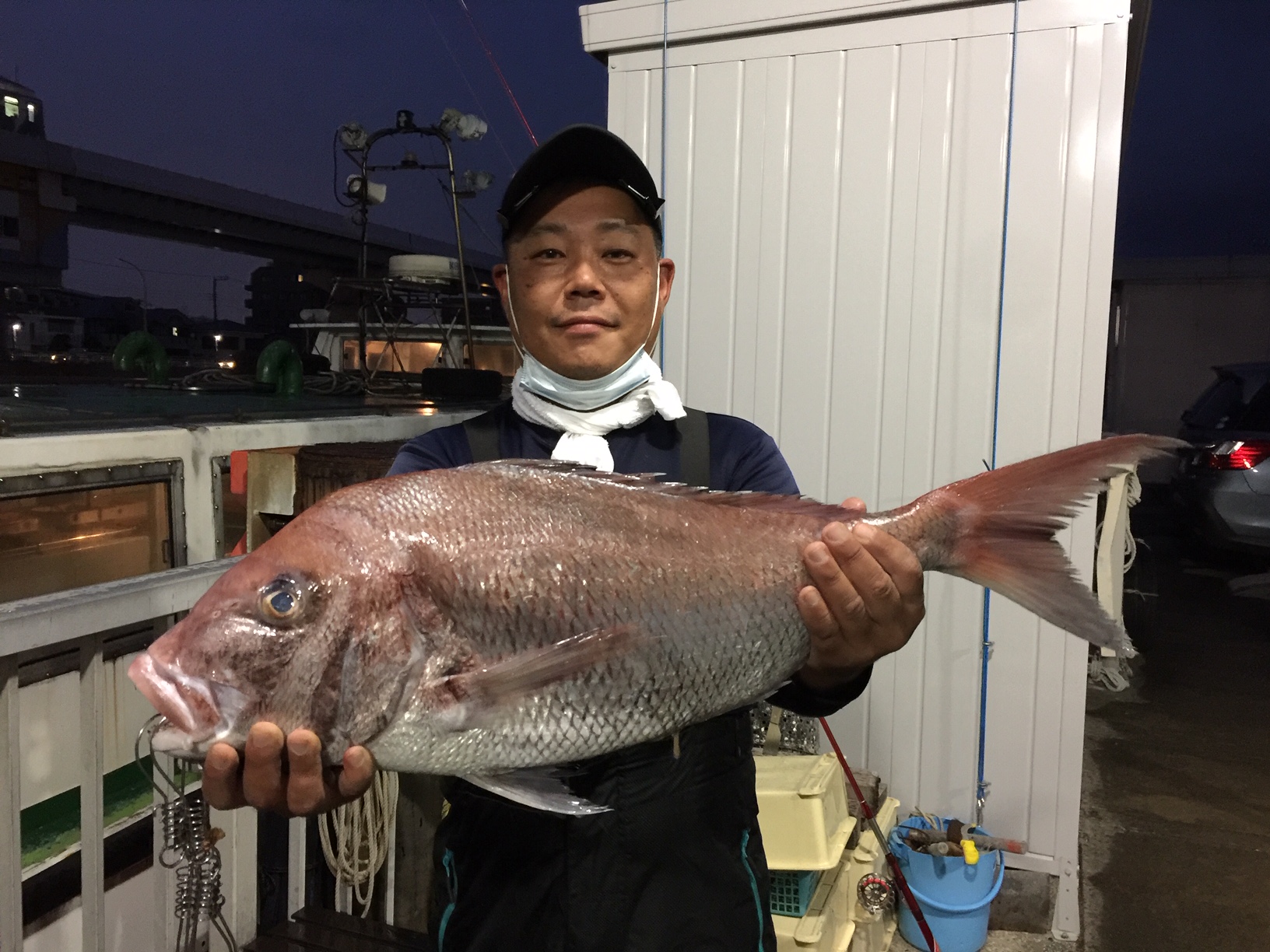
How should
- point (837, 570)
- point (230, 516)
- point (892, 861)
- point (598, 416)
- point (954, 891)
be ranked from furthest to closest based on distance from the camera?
point (892, 861) → point (954, 891) → point (230, 516) → point (598, 416) → point (837, 570)

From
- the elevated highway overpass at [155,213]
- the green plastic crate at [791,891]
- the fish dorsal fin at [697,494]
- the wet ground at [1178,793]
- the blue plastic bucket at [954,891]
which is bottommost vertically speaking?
the wet ground at [1178,793]

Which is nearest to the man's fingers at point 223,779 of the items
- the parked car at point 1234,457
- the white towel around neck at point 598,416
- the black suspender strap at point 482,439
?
the black suspender strap at point 482,439

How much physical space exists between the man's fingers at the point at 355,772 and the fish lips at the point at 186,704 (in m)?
0.18

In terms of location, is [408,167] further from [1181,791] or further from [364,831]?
[1181,791]

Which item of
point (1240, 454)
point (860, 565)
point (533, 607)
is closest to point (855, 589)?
point (860, 565)

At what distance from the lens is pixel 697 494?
1.52 meters

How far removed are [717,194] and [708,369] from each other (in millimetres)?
901

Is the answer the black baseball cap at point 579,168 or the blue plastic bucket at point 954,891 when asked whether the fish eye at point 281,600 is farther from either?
the blue plastic bucket at point 954,891

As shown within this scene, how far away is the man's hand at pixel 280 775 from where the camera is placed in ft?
3.90

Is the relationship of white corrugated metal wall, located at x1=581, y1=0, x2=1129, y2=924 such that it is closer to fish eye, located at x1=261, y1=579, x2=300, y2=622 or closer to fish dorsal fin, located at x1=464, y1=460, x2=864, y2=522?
fish dorsal fin, located at x1=464, y1=460, x2=864, y2=522

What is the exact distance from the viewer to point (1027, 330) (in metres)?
3.53

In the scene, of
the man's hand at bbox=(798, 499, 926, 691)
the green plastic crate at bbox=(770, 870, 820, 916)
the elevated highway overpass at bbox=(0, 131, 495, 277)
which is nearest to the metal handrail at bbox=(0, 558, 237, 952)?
the man's hand at bbox=(798, 499, 926, 691)

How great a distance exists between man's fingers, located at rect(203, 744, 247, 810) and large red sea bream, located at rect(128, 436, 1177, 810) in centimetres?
2

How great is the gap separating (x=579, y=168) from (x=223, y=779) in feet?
4.58
